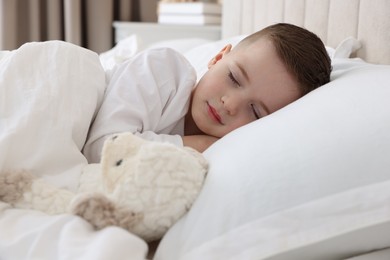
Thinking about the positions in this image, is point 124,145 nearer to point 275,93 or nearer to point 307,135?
point 307,135

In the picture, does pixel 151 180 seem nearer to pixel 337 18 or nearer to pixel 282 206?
pixel 282 206

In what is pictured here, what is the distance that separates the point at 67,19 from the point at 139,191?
88.8 inches

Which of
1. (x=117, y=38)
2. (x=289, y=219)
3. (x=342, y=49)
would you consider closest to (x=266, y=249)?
(x=289, y=219)

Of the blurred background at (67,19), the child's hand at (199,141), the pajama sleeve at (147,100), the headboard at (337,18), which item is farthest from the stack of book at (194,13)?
the child's hand at (199,141)

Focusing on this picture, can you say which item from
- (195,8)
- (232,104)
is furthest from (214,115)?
(195,8)

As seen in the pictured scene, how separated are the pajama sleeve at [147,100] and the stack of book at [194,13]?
4.50 ft

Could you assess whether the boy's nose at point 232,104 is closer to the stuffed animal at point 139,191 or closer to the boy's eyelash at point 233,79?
the boy's eyelash at point 233,79

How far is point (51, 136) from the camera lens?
2.62 feet

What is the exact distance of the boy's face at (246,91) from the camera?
986 mm

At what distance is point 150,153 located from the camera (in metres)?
0.66

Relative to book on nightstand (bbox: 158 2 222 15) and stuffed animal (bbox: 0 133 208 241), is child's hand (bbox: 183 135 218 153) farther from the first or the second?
book on nightstand (bbox: 158 2 222 15)

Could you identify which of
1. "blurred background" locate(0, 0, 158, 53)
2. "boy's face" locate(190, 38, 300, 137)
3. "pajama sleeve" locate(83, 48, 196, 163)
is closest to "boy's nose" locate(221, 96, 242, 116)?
"boy's face" locate(190, 38, 300, 137)

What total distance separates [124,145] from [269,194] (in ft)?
0.66

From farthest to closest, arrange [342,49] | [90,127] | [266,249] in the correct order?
[342,49] < [90,127] < [266,249]
